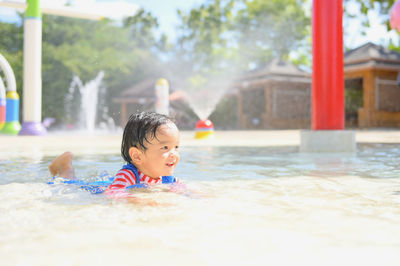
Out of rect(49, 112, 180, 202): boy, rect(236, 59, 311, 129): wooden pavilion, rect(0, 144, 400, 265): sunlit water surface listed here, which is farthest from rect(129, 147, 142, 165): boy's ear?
rect(236, 59, 311, 129): wooden pavilion

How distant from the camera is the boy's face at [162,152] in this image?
9.33ft

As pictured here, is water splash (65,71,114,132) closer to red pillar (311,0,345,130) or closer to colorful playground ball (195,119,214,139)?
colorful playground ball (195,119,214,139)

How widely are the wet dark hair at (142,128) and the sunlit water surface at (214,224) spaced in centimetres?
37

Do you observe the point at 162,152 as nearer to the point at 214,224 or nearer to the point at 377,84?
the point at 214,224

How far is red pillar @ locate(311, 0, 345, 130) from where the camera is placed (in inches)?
251

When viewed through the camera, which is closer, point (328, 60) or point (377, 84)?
point (328, 60)

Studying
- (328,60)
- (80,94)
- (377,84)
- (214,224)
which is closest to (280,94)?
(377,84)

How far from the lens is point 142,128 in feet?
9.43

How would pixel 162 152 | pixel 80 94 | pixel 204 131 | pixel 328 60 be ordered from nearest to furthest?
pixel 162 152 → pixel 328 60 → pixel 204 131 → pixel 80 94

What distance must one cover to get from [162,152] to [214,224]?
1044mm

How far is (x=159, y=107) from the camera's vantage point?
48.3 feet

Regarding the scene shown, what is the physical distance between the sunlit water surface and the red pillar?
3.19 metres

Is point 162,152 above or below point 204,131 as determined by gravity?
below

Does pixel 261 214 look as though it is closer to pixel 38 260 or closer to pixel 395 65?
pixel 38 260
